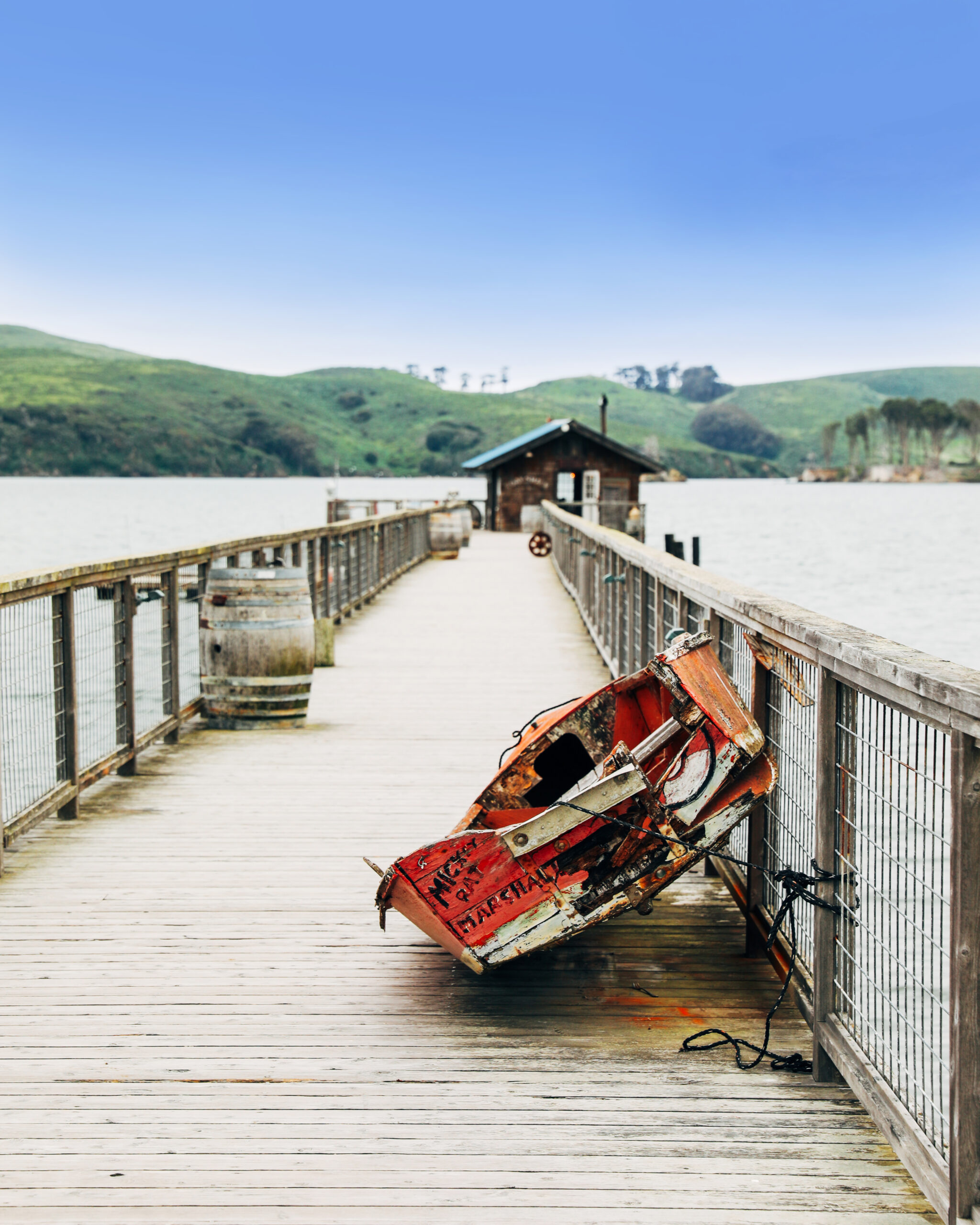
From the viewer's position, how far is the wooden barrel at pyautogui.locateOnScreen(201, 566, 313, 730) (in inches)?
282

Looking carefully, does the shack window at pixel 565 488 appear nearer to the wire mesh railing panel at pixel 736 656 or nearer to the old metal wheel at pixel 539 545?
the old metal wheel at pixel 539 545

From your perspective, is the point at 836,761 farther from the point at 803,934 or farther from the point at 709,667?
the point at 803,934

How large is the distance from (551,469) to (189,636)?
30563 mm

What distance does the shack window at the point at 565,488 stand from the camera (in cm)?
4166

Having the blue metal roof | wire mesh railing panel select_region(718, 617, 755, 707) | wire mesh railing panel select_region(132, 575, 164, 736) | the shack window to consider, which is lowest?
wire mesh railing panel select_region(132, 575, 164, 736)

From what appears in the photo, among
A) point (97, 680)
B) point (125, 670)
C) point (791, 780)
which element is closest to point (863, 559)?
point (97, 680)

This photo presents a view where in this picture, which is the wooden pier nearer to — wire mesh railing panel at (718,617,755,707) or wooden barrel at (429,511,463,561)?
wire mesh railing panel at (718,617,755,707)

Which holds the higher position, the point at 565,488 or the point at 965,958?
the point at 565,488

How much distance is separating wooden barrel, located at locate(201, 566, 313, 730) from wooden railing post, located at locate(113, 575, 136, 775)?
94 cm

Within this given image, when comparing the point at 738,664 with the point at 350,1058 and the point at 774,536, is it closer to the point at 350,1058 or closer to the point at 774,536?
the point at 350,1058

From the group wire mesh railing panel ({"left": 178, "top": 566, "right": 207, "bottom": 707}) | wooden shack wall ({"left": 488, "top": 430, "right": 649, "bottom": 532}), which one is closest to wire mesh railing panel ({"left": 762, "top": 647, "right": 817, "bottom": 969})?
wire mesh railing panel ({"left": 178, "top": 566, "right": 207, "bottom": 707})

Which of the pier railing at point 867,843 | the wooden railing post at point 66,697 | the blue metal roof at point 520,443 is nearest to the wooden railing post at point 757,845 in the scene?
the pier railing at point 867,843

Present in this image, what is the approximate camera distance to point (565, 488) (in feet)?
139

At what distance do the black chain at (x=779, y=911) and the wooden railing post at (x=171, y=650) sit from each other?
4.07 metres
